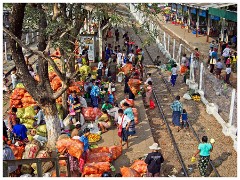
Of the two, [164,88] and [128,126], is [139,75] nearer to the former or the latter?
[164,88]

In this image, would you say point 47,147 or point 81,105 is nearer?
point 47,147

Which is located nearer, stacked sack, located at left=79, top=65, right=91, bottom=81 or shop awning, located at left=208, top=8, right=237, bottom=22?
stacked sack, located at left=79, top=65, right=91, bottom=81

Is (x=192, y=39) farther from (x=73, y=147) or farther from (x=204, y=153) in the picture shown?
(x=73, y=147)

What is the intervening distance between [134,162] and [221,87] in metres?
7.58

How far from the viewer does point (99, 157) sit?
9.82 metres

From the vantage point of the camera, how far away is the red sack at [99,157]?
9718mm

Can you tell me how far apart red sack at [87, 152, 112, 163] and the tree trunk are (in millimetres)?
1228

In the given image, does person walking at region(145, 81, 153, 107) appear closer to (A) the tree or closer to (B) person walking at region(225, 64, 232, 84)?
(B) person walking at region(225, 64, 232, 84)

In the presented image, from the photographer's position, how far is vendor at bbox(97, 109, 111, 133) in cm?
1212

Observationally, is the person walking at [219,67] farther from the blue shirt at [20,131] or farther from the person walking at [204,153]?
the blue shirt at [20,131]

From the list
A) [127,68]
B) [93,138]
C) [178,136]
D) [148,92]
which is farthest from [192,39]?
[93,138]

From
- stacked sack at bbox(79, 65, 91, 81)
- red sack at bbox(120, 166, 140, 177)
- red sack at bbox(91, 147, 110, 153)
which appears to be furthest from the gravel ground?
stacked sack at bbox(79, 65, 91, 81)

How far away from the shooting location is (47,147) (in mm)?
10516

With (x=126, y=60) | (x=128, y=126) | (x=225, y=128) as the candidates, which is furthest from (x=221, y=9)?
(x=128, y=126)
